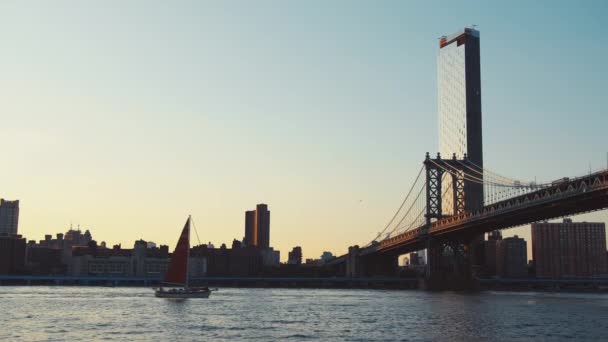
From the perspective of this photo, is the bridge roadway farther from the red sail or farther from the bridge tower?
the red sail

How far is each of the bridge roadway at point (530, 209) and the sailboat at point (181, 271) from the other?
4122cm

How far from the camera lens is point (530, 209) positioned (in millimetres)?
99250

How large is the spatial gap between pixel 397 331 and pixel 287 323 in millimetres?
11042

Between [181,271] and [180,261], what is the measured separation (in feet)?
6.66

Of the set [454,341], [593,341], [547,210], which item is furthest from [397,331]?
[547,210]

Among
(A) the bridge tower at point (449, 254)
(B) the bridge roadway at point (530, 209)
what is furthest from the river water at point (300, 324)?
(A) the bridge tower at point (449, 254)

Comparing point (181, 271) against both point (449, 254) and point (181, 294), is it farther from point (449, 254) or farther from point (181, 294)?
point (449, 254)

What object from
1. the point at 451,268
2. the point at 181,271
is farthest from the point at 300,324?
the point at 451,268

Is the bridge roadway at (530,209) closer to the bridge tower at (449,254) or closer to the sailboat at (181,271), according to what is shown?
the bridge tower at (449,254)

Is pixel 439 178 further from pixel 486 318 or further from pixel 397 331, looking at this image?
pixel 397 331

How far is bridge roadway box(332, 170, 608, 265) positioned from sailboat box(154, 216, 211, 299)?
135ft

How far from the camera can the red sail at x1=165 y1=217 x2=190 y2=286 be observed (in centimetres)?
9688

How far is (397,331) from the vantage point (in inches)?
2233

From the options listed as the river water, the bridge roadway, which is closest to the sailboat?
the river water
